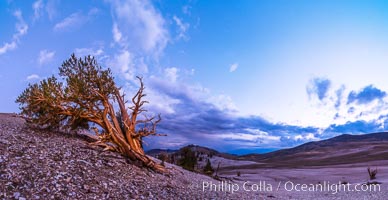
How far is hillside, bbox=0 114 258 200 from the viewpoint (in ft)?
28.8

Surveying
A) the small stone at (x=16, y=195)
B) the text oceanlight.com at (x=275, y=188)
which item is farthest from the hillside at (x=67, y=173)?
the text oceanlight.com at (x=275, y=188)

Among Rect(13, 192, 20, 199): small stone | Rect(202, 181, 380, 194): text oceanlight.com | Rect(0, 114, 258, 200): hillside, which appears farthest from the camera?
Rect(202, 181, 380, 194): text oceanlight.com

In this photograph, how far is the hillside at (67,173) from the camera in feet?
28.8

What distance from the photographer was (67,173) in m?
10.2

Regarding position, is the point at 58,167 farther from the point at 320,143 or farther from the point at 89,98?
the point at 320,143

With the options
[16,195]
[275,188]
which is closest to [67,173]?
[16,195]

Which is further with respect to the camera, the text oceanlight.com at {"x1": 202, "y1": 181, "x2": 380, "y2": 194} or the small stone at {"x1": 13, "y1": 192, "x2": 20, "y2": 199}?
the text oceanlight.com at {"x1": 202, "y1": 181, "x2": 380, "y2": 194}

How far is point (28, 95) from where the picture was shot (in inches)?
614

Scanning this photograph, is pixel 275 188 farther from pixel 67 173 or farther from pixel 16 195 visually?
pixel 16 195

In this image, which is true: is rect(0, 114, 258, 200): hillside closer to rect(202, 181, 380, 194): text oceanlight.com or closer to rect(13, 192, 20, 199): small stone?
rect(13, 192, 20, 199): small stone

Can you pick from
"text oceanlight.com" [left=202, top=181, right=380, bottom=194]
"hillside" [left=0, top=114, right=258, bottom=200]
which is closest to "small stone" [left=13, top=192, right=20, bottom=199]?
"hillside" [left=0, top=114, right=258, bottom=200]

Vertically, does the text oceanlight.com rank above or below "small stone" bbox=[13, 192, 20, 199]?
below

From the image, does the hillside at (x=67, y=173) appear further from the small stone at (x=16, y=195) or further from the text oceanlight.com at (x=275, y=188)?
the text oceanlight.com at (x=275, y=188)

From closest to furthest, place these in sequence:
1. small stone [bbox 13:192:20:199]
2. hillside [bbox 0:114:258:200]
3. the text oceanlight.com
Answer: small stone [bbox 13:192:20:199]
hillside [bbox 0:114:258:200]
the text oceanlight.com
